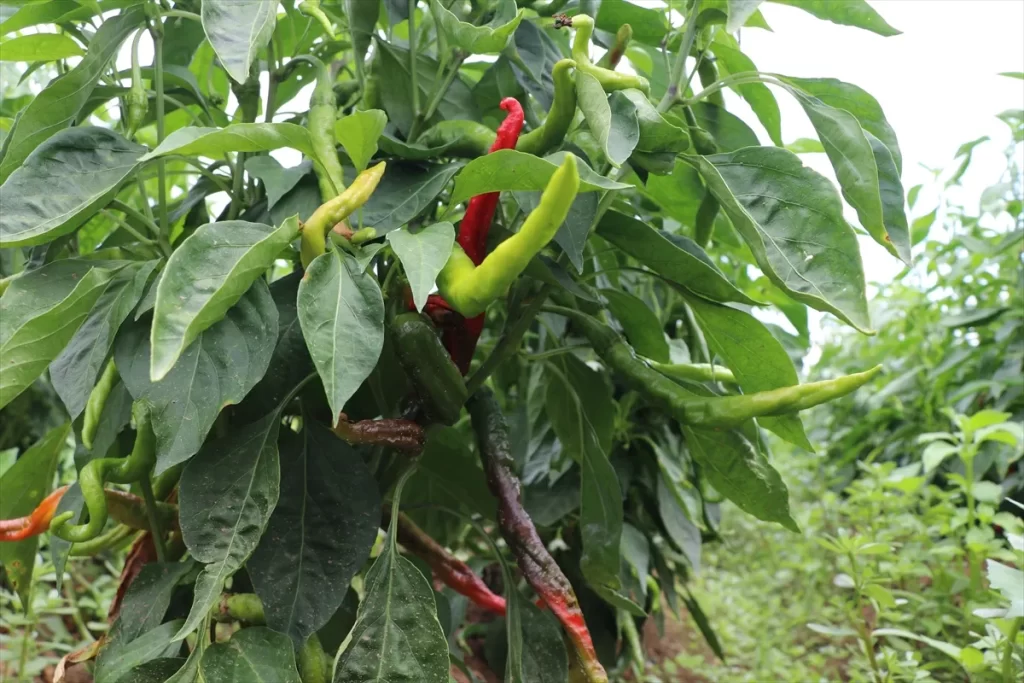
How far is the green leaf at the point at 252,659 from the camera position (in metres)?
0.56

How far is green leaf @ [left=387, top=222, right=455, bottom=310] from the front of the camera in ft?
1.46

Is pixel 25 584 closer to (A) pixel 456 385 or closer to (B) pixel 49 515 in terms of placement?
(B) pixel 49 515

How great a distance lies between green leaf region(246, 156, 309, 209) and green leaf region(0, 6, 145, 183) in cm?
13

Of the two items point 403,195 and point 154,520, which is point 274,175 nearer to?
point 403,195

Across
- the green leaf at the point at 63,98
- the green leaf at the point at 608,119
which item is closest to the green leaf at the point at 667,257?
the green leaf at the point at 608,119

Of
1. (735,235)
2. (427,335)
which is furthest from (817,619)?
(427,335)

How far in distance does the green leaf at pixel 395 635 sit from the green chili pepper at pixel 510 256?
0.73ft

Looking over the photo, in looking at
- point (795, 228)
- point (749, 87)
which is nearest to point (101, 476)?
point (795, 228)

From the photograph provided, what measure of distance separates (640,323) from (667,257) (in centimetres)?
17

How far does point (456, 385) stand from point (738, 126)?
16.0 inches

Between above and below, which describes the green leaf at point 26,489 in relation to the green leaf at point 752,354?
below

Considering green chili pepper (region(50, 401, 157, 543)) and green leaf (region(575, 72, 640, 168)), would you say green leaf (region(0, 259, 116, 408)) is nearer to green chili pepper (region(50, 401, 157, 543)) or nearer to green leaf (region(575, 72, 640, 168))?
green chili pepper (region(50, 401, 157, 543))

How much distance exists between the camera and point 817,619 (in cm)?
140

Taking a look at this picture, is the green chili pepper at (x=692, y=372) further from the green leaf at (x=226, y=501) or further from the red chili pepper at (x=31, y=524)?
the red chili pepper at (x=31, y=524)
